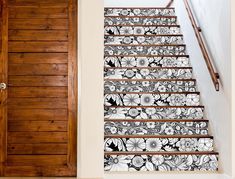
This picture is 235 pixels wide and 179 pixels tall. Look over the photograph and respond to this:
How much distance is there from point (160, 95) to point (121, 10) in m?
1.97

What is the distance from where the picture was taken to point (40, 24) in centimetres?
477

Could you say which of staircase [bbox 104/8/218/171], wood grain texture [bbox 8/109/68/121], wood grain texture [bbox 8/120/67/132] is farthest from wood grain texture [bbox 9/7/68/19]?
wood grain texture [bbox 8/120/67/132]

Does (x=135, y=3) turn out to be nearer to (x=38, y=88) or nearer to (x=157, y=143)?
(x=38, y=88)

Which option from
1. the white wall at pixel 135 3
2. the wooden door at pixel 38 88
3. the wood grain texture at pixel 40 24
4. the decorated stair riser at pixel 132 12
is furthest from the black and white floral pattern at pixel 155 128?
the white wall at pixel 135 3

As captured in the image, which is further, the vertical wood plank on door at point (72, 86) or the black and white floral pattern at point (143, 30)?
the black and white floral pattern at point (143, 30)

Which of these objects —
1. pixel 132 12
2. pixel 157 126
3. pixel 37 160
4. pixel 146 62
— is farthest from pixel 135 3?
pixel 37 160

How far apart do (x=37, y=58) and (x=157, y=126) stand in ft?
5.17

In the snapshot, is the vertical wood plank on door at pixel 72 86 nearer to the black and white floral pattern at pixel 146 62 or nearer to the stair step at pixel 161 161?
the stair step at pixel 161 161

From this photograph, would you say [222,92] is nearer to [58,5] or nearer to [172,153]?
[172,153]

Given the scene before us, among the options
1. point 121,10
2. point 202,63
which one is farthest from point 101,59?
point 121,10

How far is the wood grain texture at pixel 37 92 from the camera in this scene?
4680 millimetres

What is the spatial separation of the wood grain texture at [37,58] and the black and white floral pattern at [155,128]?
0.91m

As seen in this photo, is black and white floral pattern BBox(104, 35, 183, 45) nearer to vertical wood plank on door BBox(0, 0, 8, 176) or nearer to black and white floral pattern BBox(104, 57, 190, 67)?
black and white floral pattern BBox(104, 57, 190, 67)

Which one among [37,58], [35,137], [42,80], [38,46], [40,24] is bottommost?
[35,137]
